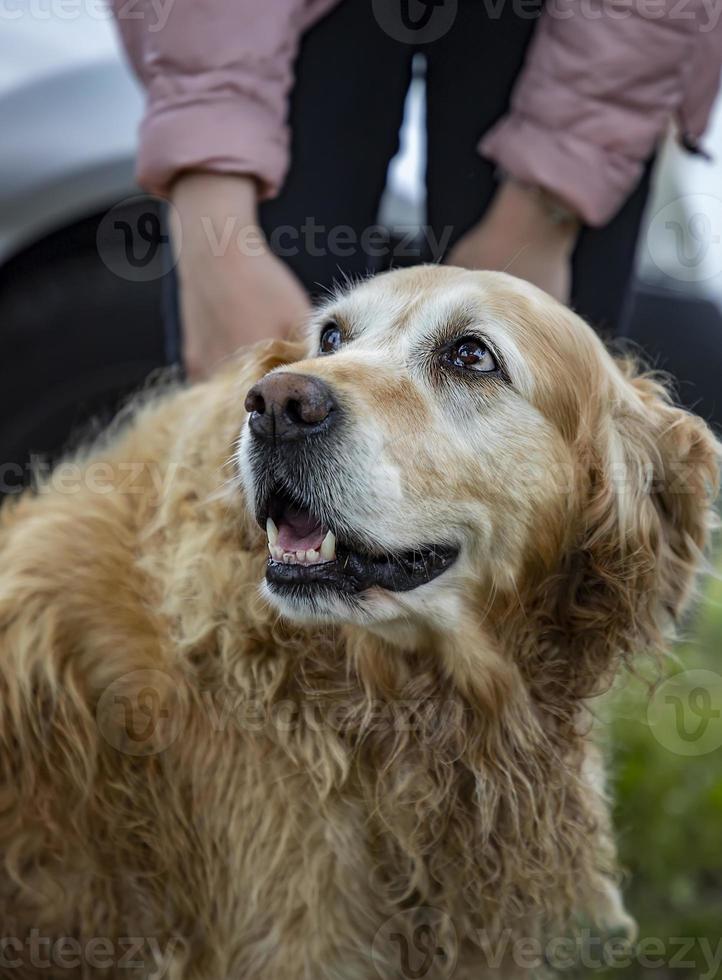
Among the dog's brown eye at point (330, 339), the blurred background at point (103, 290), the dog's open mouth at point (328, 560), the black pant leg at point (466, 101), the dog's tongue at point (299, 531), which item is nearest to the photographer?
the dog's open mouth at point (328, 560)

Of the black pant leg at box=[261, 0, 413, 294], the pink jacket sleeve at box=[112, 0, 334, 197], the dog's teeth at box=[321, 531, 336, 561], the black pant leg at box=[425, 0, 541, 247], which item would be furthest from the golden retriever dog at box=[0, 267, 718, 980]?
the black pant leg at box=[425, 0, 541, 247]

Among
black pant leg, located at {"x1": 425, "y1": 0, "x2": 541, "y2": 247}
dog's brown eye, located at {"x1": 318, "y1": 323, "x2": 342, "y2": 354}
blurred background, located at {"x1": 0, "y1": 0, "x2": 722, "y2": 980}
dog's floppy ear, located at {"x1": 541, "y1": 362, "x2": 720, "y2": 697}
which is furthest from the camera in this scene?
blurred background, located at {"x1": 0, "y1": 0, "x2": 722, "y2": 980}

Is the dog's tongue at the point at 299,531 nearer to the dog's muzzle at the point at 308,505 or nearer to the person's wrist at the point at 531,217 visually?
the dog's muzzle at the point at 308,505

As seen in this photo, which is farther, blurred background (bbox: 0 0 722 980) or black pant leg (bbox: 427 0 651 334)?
blurred background (bbox: 0 0 722 980)

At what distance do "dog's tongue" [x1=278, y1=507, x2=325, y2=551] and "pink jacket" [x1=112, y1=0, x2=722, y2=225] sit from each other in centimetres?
87

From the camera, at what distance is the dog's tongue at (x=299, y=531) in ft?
7.02

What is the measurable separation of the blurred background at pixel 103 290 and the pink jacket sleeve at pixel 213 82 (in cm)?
63

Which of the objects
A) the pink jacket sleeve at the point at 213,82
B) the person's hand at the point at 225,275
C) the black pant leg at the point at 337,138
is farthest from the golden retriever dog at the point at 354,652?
the black pant leg at the point at 337,138

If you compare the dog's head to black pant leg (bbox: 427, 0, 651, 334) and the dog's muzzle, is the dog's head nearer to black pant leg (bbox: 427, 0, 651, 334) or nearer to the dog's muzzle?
the dog's muzzle

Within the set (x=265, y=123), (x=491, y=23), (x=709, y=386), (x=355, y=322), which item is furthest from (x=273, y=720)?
(x=709, y=386)

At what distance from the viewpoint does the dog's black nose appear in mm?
1934

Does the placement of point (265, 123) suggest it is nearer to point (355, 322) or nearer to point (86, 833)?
point (355, 322)

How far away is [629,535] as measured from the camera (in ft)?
7.44

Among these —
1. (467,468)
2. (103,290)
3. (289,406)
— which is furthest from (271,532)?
(103,290)
